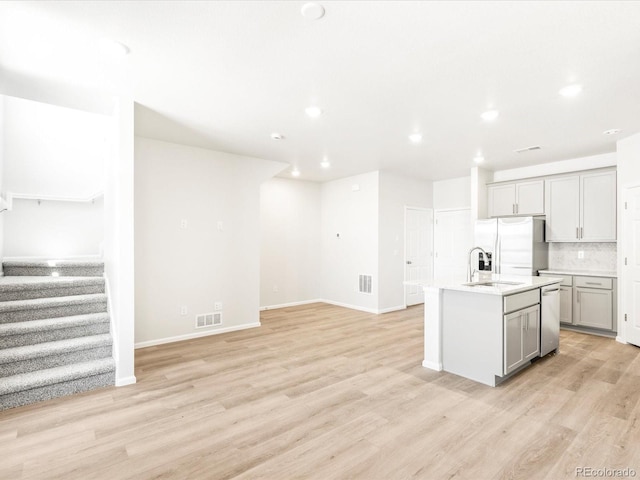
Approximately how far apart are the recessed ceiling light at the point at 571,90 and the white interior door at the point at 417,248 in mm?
3897

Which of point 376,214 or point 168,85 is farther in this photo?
point 376,214

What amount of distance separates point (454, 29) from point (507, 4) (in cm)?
31

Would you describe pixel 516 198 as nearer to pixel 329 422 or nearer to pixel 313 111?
pixel 313 111

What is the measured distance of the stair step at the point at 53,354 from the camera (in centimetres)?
297

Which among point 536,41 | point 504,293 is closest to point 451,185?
point 504,293

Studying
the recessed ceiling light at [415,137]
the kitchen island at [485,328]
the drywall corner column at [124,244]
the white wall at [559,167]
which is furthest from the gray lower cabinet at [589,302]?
the drywall corner column at [124,244]

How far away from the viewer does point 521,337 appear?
11.3ft

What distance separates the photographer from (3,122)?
14.8 feet

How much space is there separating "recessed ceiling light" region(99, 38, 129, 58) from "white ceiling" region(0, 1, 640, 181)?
0.05m

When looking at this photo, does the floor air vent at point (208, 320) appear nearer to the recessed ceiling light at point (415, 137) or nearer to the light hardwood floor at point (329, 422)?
the light hardwood floor at point (329, 422)

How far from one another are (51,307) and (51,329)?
307 mm

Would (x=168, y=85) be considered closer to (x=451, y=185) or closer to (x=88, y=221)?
(x=88, y=221)

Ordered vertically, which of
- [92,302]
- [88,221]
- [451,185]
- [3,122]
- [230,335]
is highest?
[3,122]

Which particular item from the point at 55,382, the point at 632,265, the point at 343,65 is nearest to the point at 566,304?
the point at 632,265
